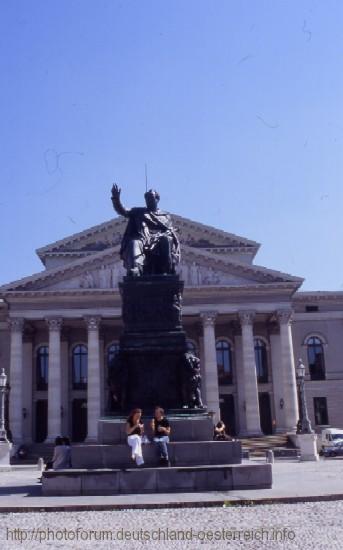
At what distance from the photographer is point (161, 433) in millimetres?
11211

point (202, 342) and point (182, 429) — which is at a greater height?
point (202, 342)

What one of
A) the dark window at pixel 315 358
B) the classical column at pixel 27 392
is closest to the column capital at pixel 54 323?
the classical column at pixel 27 392

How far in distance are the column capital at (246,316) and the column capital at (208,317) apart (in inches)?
81.7

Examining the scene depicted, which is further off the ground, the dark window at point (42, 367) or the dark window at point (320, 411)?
the dark window at point (42, 367)

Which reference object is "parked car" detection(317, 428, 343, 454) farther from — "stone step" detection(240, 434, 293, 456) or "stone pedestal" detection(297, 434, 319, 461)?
"stone pedestal" detection(297, 434, 319, 461)

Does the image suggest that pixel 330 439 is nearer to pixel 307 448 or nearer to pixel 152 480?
pixel 307 448

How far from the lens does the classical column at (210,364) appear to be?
5017cm

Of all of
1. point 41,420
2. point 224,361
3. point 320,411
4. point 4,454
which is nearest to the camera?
point 4,454

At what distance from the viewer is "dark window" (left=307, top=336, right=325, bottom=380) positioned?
58.9 meters

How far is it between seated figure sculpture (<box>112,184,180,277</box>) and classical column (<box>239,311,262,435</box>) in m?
38.8

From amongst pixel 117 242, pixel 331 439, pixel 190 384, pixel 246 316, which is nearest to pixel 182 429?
pixel 190 384

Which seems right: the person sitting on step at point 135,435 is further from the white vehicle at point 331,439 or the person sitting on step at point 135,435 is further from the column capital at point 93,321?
the column capital at point 93,321

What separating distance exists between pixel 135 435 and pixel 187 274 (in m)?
42.1

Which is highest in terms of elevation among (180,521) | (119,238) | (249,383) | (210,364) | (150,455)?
(119,238)
